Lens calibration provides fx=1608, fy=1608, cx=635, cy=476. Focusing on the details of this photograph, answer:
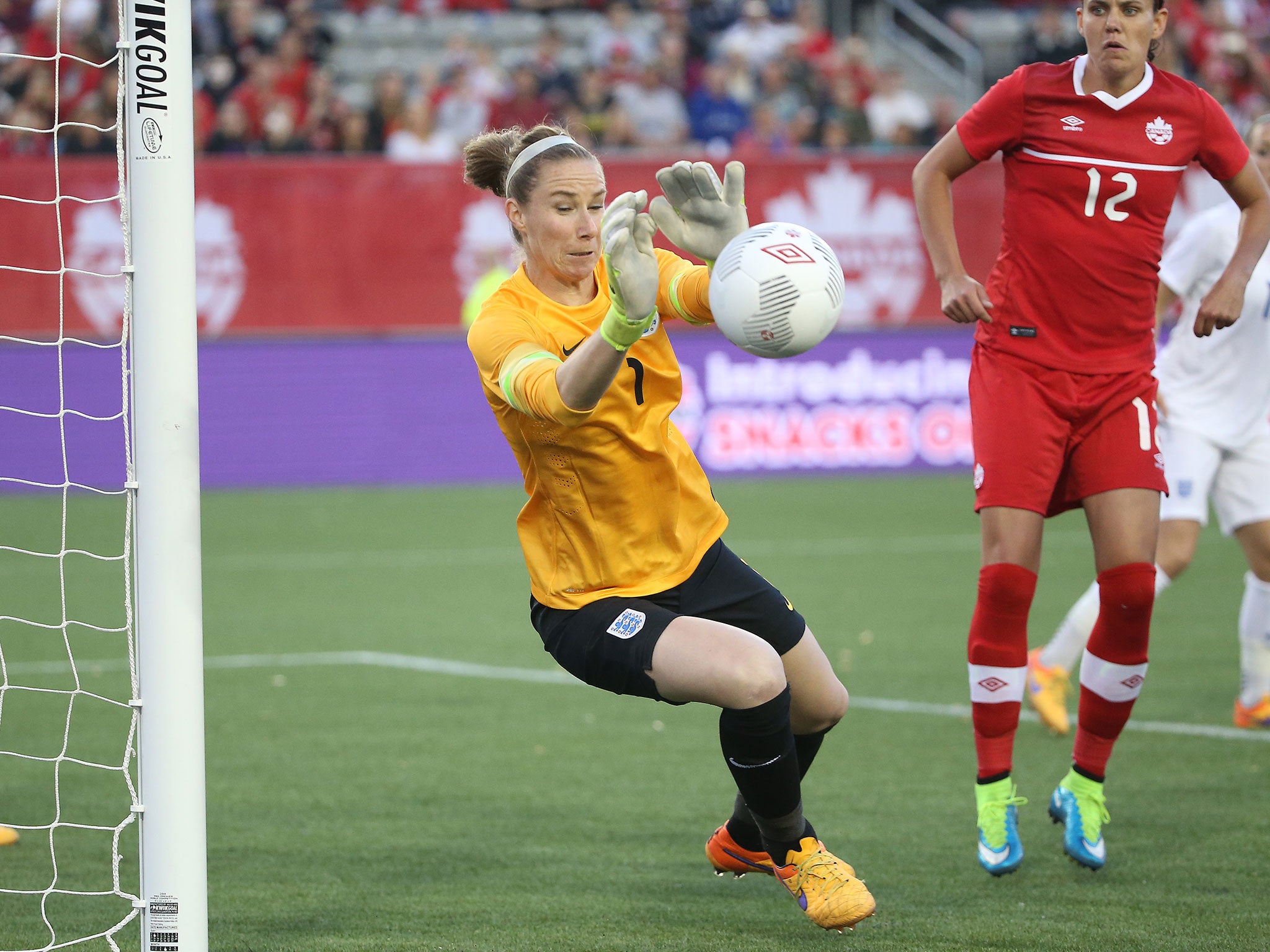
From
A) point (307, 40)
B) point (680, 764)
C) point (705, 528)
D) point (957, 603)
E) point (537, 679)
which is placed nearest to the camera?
point (705, 528)

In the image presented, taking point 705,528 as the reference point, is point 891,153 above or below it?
above

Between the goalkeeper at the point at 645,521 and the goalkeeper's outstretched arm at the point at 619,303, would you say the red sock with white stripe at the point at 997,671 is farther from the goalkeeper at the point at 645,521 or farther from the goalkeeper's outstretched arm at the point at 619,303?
the goalkeeper's outstretched arm at the point at 619,303

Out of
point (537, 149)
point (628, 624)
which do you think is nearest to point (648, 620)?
point (628, 624)

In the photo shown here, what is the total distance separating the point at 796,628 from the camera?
4148 mm

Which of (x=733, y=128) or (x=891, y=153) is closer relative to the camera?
(x=891, y=153)

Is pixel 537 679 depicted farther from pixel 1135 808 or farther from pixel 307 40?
pixel 307 40

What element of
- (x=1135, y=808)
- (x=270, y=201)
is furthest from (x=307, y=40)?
(x=1135, y=808)

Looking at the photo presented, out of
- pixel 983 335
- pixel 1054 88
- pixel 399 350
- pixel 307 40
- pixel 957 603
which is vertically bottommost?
pixel 957 603

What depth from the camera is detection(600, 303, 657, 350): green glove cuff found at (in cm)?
329

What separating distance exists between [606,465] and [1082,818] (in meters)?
1.75

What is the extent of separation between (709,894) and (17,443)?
1071cm

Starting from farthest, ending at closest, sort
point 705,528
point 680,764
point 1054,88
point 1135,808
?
point 680,764, point 1135,808, point 1054,88, point 705,528

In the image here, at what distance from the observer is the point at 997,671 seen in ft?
14.9


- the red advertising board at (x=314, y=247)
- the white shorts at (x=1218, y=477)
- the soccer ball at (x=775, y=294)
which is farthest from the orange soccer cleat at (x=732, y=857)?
the red advertising board at (x=314, y=247)
